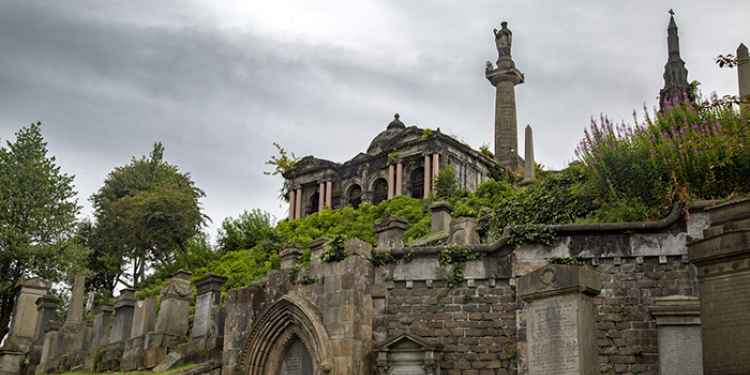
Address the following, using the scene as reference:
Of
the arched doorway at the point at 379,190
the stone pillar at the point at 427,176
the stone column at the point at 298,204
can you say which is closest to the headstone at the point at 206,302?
the stone pillar at the point at 427,176

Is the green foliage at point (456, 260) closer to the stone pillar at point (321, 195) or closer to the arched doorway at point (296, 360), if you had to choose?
the arched doorway at point (296, 360)

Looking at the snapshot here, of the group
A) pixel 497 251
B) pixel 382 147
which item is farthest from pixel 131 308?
pixel 382 147

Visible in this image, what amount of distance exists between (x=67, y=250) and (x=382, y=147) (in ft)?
62.7

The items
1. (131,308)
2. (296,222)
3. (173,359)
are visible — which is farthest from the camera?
(296,222)

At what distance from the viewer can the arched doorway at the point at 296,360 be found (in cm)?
1753

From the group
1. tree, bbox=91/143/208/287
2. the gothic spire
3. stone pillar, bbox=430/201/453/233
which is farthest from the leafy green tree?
the gothic spire

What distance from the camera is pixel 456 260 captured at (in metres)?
16.3

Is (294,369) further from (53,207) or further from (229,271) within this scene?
(53,207)

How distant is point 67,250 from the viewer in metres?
32.5

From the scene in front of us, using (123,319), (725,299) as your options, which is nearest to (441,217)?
(123,319)

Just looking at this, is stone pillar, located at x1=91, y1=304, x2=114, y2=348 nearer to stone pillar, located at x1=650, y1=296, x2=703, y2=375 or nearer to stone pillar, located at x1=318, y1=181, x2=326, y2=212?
stone pillar, located at x1=650, y1=296, x2=703, y2=375

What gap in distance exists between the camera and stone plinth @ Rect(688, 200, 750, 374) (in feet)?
29.0

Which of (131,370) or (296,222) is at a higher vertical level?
(296,222)

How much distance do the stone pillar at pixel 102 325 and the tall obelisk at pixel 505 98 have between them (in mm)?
25750
